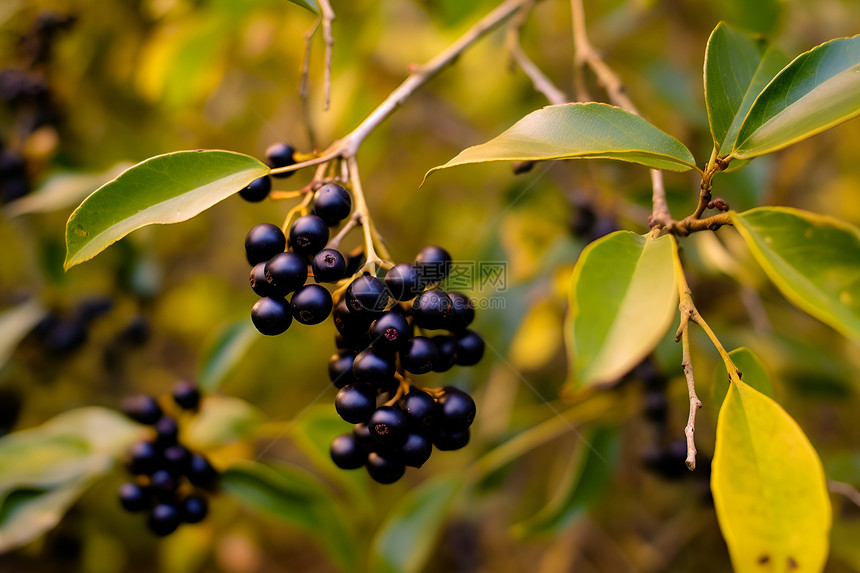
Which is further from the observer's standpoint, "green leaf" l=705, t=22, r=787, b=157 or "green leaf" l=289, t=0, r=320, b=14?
"green leaf" l=289, t=0, r=320, b=14

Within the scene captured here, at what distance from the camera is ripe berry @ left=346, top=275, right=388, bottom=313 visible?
0.77 metres

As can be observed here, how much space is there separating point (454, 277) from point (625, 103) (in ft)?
1.76

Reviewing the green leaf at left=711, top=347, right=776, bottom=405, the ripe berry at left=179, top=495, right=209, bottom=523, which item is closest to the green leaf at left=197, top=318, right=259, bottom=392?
the ripe berry at left=179, top=495, right=209, bottom=523

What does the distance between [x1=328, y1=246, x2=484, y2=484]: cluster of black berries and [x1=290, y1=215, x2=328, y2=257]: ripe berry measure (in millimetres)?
85

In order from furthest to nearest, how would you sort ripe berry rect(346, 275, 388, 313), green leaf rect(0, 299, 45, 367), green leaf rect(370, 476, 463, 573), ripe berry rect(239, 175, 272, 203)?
green leaf rect(0, 299, 45, 367) → green leaf rect(370, 476, 463, 573) → ripe berry rect(239, 175, 272, 203) → ripe berry rect(346, 275, 388, 313)

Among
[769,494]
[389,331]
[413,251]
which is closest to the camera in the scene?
[769,494]

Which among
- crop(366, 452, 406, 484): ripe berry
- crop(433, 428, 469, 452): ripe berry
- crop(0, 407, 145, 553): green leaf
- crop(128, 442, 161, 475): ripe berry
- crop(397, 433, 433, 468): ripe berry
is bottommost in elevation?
crop(0, 407, 145, 553): green leaf

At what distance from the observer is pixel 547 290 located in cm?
168

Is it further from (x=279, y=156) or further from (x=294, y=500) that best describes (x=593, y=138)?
(x=294, y=500)

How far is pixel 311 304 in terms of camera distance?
0.80 m

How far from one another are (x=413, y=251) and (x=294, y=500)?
5.15 ft

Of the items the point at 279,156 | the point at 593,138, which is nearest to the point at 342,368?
the point at 279,156

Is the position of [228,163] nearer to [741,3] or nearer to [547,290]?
[547,290]

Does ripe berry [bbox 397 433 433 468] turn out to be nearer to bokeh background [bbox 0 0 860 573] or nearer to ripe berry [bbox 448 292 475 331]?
ripe berry [bbox 448 292 475 331]
